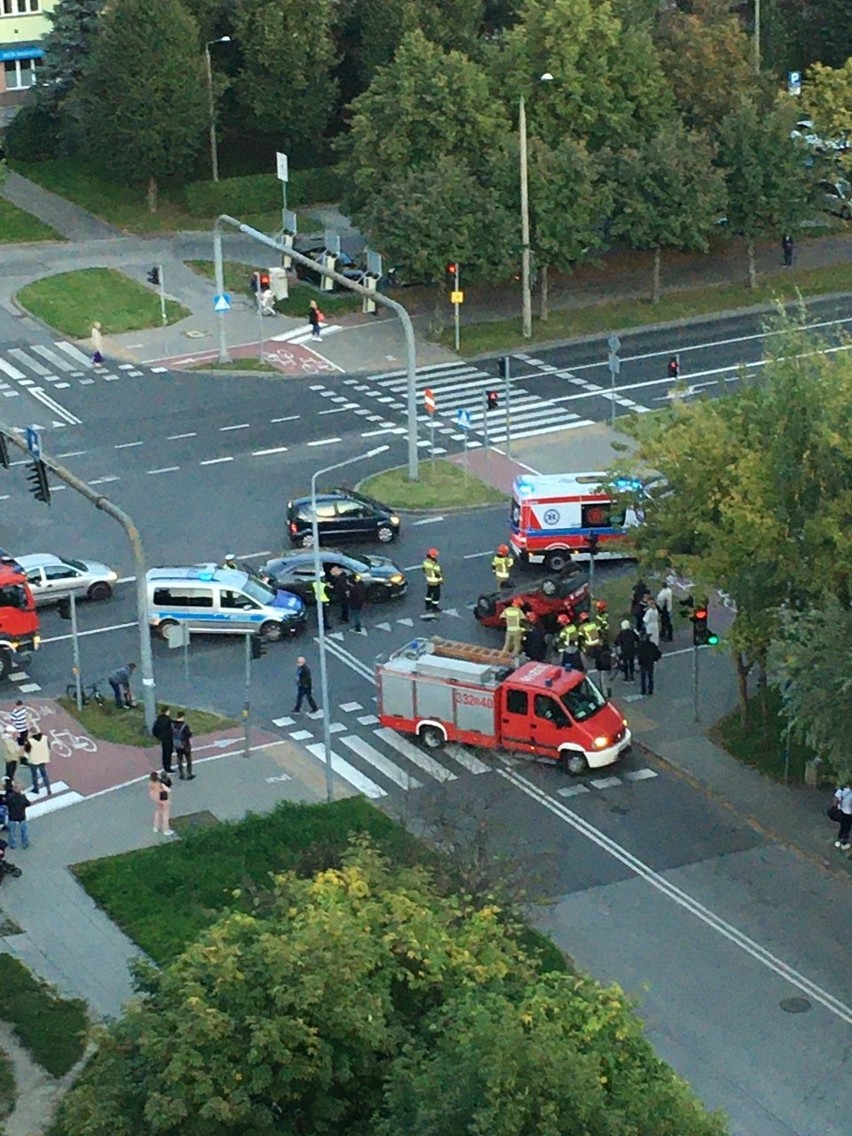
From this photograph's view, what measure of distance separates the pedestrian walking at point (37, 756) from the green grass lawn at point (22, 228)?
41152 millimetres

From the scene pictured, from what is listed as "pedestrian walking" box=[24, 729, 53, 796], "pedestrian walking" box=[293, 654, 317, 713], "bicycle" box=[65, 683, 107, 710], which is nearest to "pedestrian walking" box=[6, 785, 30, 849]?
"pedestrian walking" box=[24, 729, 53, 796]

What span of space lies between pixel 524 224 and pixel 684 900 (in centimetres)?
3347

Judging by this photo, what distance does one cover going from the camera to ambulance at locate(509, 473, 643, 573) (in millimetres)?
47312

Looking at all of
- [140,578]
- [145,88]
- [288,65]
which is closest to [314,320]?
[145,88]

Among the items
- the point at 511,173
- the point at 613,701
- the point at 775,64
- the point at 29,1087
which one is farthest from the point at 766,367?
the point at 775,64

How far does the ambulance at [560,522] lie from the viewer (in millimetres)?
47312

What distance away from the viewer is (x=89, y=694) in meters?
41.6

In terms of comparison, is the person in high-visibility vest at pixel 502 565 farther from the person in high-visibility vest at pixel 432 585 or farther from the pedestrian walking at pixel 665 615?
the pedestrian walking at pixel 665 615

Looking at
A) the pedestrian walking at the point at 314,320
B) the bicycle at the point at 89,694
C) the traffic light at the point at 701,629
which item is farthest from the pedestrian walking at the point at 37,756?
the pedestrian walking at the point at 314,320

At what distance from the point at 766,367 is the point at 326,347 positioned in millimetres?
27771

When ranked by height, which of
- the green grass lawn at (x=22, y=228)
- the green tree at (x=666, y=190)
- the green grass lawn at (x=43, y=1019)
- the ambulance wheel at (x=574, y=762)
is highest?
the green tree at (x=666, y=190)

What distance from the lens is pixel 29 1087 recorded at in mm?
28375

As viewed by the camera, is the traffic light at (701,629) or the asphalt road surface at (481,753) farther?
the traffic light at (701,629)

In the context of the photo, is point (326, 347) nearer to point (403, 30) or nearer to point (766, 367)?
point (403, 30)
